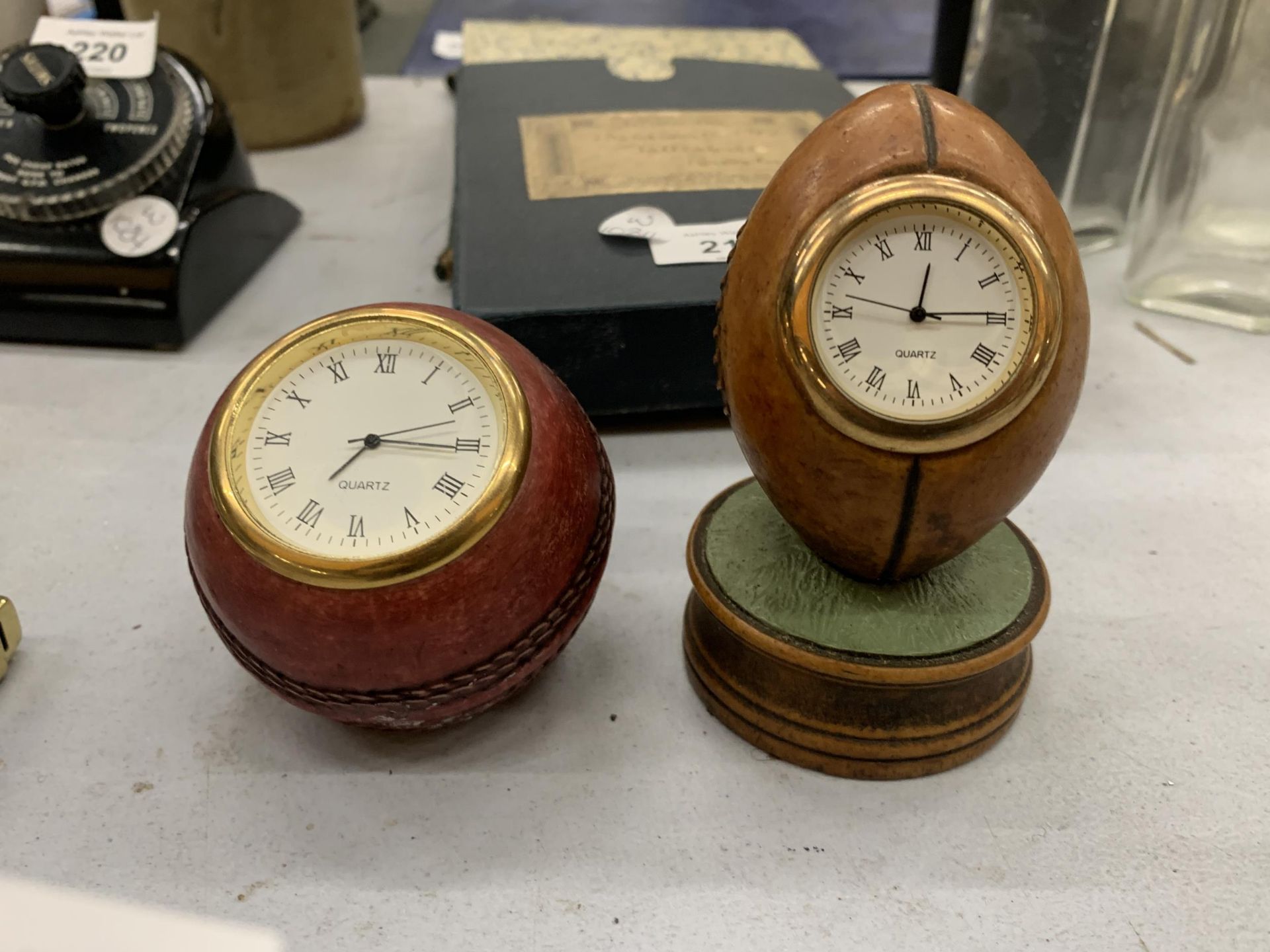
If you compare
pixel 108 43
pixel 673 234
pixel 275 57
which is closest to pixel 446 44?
pixel 275 57

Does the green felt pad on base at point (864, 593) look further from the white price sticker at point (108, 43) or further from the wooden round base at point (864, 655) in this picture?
the white price sticker at point (108, 43)

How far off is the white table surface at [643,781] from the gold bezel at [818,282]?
1.20 feet

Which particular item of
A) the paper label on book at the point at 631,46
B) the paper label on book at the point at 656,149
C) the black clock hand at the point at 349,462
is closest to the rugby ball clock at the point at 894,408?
the black clock hand at the point at 349,462

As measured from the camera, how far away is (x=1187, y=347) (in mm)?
1741

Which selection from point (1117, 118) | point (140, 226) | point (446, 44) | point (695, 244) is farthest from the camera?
point (446, 44)

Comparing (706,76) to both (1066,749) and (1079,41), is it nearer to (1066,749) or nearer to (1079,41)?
(1079,41)

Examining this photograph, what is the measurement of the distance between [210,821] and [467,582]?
1.19 ft

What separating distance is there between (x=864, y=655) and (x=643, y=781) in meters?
0.25

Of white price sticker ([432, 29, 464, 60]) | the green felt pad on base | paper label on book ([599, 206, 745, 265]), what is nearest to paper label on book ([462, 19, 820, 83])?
white price sticker ([432, 29, 464, 60])

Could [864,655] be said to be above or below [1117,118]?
below

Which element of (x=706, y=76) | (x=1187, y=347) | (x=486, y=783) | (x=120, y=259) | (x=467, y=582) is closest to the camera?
(x=467, y=582)

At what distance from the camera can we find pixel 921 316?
0.87 meters

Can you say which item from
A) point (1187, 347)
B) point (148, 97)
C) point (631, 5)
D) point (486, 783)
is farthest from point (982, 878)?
point (631, 5)

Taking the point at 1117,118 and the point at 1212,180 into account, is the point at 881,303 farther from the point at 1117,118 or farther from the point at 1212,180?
the point at 1117,118
